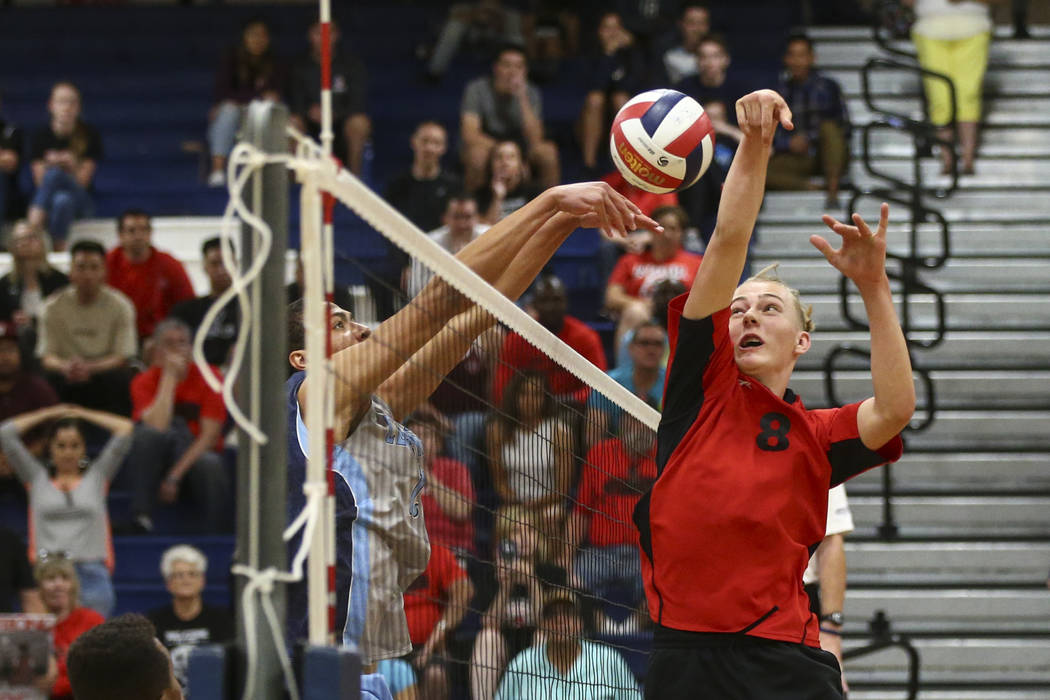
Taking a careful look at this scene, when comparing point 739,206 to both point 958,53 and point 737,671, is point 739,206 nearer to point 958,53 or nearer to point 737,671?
point 737,671

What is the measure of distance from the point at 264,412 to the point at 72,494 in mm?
7108

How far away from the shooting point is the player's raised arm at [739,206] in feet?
12.4

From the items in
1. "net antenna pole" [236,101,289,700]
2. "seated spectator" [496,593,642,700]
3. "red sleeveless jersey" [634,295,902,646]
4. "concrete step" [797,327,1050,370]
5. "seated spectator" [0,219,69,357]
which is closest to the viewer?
"net antenna pole" [236,101,289,700]

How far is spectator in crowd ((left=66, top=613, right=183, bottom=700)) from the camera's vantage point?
3.55 metres

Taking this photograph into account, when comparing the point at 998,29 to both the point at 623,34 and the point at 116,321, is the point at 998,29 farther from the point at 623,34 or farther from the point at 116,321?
the point at 116,321

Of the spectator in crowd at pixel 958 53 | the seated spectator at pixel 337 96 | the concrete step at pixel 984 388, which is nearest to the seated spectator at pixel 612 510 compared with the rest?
the concrete step at pixel 984 388

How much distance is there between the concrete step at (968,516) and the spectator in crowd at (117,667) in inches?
268

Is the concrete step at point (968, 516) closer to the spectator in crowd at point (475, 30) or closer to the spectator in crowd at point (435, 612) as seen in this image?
the spectator in crowd at point (435, 612)

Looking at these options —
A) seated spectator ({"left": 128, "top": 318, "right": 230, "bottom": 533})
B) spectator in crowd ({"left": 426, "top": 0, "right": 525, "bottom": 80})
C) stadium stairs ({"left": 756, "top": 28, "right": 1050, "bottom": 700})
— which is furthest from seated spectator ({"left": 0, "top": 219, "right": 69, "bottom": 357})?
stadium stairs ({"left": 756, "top": 28, "right": 1050, "bottom": 700})

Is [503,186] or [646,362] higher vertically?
[503,186]

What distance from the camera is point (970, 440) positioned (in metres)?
10.3

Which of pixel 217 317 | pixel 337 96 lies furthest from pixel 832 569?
pixel 337 96

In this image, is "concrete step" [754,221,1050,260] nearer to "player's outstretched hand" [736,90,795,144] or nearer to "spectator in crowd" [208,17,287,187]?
"spectator in crowd" [208,17,287,187]

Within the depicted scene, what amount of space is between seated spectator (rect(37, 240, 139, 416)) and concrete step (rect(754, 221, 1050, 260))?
4786 mm
